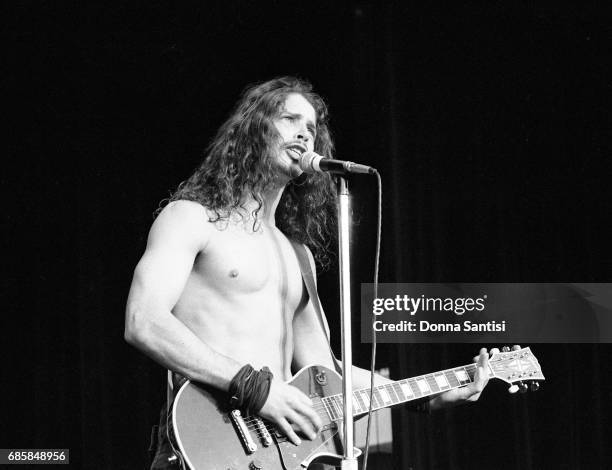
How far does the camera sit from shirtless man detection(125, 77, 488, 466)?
2469 mm

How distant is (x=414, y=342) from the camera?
3.95m

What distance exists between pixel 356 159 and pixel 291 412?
1952mm

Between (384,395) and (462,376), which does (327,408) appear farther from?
(462,376)

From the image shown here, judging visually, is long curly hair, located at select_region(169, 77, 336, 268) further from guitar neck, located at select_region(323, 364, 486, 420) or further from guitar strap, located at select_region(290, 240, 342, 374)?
guitar neck, located at select_region(323, 364, 486, 420)

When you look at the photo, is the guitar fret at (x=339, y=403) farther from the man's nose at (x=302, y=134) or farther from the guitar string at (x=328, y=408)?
the man's nose at (x=302, y=134)

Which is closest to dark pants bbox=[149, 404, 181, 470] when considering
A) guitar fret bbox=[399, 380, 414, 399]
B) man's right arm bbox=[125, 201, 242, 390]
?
man's right arm bbox=[125, 201, 242, 390]

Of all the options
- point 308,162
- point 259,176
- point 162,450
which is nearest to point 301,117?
point 259,176

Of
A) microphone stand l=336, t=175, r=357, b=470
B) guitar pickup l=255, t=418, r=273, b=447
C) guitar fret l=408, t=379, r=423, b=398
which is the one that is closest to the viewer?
microphone stand l=336, t=175, r=357, b=470

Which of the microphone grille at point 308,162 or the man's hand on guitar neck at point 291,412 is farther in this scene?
the man's hand on guitar neck at point 291,412

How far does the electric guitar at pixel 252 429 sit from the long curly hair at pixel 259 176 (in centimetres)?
67

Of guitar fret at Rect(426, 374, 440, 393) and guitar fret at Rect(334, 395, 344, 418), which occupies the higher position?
guitar fret at Rect(426, 374, 440, 393)

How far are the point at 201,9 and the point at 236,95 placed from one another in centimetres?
50

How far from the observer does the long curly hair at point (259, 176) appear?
3.00 meters

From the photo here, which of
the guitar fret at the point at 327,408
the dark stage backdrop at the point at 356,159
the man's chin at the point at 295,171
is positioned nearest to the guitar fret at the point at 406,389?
the guitar fret at the point at 327,408
